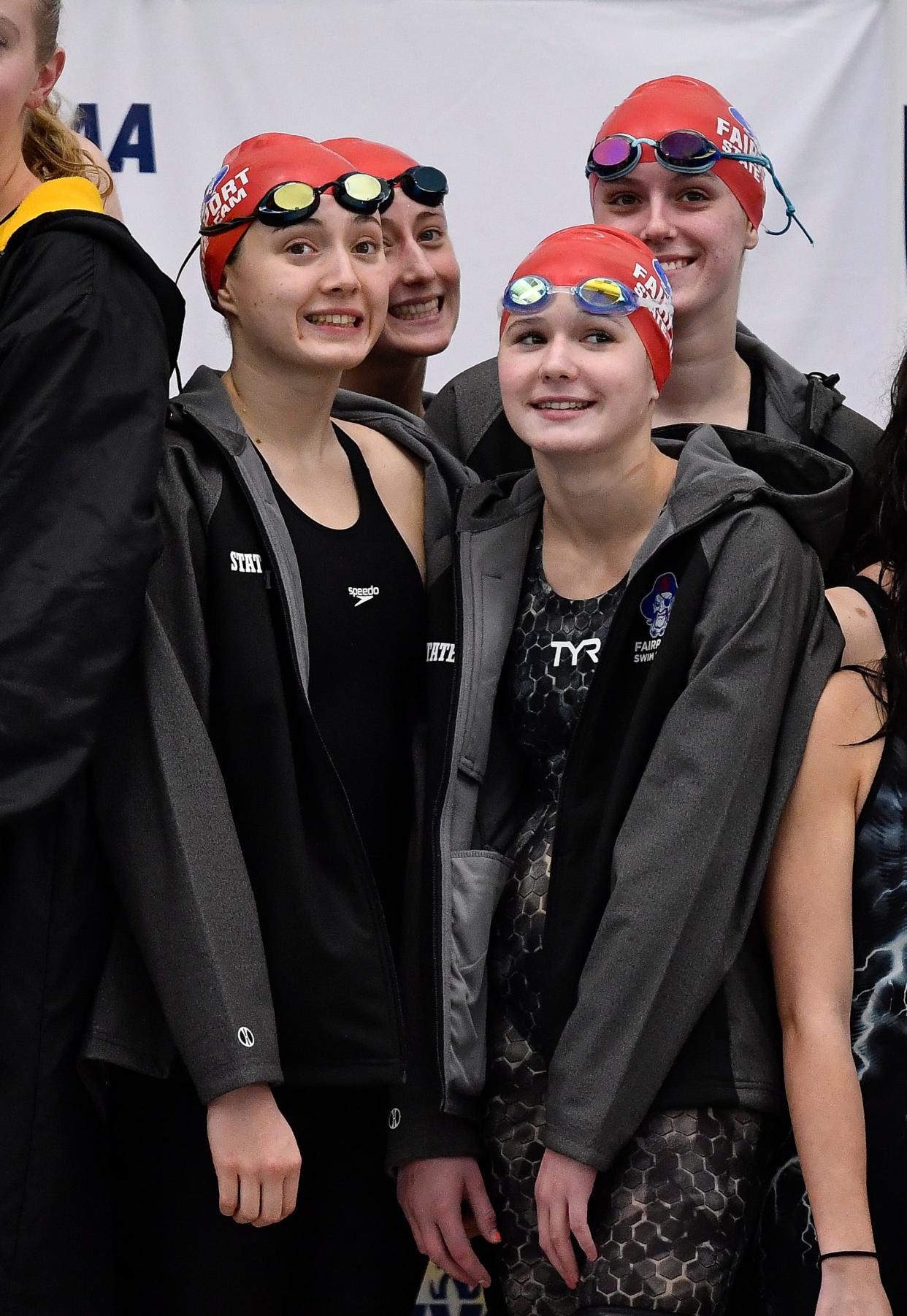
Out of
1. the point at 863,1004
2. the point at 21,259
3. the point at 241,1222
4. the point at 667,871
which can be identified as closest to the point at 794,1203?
the point at 863,1004

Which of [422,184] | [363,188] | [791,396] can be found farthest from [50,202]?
[791,396]

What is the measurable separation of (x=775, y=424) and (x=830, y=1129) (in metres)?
1.14

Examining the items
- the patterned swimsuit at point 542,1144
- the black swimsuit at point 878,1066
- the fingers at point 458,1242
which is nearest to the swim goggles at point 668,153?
the patterned swimsuit at point 542,1144

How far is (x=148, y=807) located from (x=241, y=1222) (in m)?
0.53

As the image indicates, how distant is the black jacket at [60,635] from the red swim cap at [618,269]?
20.1 inches

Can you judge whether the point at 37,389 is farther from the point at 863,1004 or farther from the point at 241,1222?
the point at 863,1004

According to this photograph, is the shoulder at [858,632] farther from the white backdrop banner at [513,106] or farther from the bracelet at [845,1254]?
the white backdrop banner at [513,106]

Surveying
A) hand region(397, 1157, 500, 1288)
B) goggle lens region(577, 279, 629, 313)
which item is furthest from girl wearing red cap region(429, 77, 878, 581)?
hand region(397, 1157, 500, 1288)

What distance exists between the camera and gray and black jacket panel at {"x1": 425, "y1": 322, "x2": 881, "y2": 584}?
2.46m

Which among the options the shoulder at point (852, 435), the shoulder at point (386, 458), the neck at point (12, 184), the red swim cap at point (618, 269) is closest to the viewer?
the neck at point (12, 184)

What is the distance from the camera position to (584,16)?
353cm

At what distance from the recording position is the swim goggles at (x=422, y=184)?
9.05 feet

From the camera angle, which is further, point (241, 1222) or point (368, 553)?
point (368, 553)

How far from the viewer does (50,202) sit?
2025 millimetres
